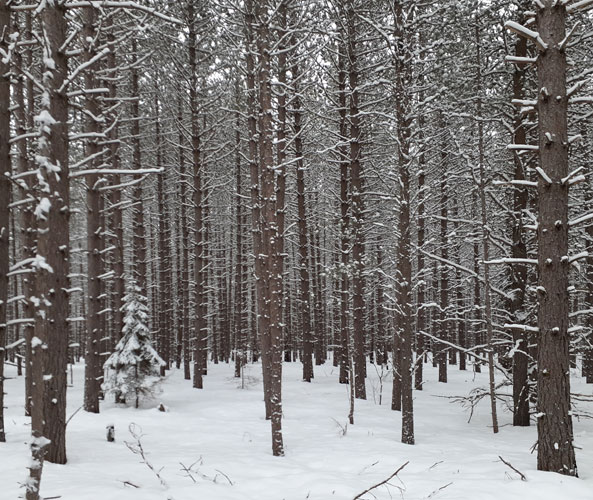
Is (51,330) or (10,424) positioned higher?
(51,330)

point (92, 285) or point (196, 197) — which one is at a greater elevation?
point (196, 197)

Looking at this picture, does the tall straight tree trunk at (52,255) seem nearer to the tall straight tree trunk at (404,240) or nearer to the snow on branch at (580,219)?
the snow on branch at (580,219)

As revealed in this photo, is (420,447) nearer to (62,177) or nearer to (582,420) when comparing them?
(582,420)

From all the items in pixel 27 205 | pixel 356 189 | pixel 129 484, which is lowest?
pixel 129 484

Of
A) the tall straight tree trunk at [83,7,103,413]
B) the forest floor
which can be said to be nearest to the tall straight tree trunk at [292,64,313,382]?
the forest floor

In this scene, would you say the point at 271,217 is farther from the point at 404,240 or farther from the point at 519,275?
the point at 519,275

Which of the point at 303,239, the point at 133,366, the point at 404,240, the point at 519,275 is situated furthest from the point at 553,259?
the point at 303,239

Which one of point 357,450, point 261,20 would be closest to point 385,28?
point 261,20

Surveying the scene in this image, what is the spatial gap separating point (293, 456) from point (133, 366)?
6062 millimetres

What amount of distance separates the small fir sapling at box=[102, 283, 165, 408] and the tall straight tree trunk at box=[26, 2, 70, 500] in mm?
6240

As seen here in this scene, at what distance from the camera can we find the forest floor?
17.7ft

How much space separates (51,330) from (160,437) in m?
4.54

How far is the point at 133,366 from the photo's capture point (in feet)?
40.0

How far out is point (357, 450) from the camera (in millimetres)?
8320
